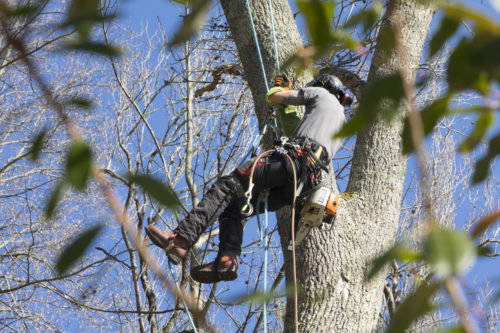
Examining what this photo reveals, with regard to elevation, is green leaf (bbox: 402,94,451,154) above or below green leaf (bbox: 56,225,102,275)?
above

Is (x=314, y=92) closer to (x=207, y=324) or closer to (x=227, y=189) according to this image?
(x=227, y=189)

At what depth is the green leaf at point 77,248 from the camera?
859 millimetres

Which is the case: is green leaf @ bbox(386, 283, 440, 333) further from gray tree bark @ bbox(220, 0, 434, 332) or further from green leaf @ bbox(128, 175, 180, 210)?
gray tree bark @ bbox(220, 0, 434, 332)

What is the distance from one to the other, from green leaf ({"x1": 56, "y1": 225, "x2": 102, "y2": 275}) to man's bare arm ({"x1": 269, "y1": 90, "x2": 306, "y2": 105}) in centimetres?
279

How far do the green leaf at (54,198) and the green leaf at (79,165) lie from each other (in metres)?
→ 0.01

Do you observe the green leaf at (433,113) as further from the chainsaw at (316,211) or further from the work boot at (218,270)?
the work boot at (218,270)

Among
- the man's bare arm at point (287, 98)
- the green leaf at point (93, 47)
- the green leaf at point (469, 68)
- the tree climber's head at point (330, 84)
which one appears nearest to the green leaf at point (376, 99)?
the green leaf at point (469, 68)

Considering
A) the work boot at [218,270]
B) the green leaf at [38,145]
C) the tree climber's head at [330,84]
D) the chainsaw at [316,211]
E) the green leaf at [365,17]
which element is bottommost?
the green leaf at [38,145]

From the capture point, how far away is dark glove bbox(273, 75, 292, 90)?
12.3 ft

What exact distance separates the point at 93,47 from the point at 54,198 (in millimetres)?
231

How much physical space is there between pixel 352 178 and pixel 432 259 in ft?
10.5

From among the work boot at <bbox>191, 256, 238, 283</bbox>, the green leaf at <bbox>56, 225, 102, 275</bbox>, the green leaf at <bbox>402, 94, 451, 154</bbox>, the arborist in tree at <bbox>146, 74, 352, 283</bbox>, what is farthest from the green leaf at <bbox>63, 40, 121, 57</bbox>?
the work boot at <bbox>191, 256, 238, 283</bbox>

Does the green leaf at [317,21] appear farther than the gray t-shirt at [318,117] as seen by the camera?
No

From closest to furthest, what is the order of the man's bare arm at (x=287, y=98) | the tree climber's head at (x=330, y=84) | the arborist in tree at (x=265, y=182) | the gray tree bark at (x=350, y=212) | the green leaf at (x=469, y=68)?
the green leaf at (x=469, y=68), the gray tree bark at (x=350, y=212), the arborist in tree at (x=265, y=182), the man's bare arm at (x=287, y=98), the tree climber's head at (x=330, y=84)
